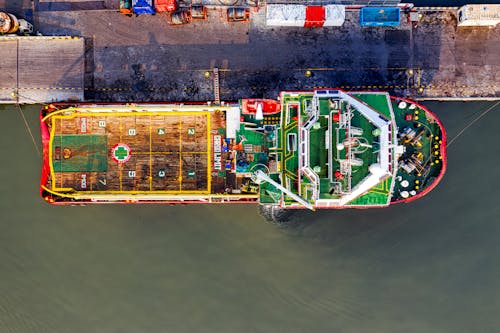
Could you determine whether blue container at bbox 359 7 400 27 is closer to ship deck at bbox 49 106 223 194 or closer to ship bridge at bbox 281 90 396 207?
ship bridge at bbox 281 90 396 207

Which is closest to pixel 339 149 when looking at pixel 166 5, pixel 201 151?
pixel 201 151

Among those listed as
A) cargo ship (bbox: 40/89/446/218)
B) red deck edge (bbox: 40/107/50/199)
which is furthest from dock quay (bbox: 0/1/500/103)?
red deck edge (bbox: 40/107/50/199)

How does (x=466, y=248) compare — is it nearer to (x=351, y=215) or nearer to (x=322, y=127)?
(x=351, y=215)

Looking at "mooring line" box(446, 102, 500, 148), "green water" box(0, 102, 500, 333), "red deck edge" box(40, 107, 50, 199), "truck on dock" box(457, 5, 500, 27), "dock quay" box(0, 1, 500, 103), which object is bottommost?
"green water" box(0, 102, 500, 333)

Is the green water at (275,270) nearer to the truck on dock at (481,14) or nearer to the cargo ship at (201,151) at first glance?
the cargo ship at (201,151)

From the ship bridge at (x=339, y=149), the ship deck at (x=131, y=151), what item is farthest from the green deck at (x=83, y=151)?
the ship bridge at (x=339, y=149)

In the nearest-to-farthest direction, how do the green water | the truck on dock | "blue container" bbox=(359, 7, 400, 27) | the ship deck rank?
the ship deck < the truck on dock < "blue container" bbox=(359, 7, 400, 27) < the green water

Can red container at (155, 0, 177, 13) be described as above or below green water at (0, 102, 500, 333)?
above
